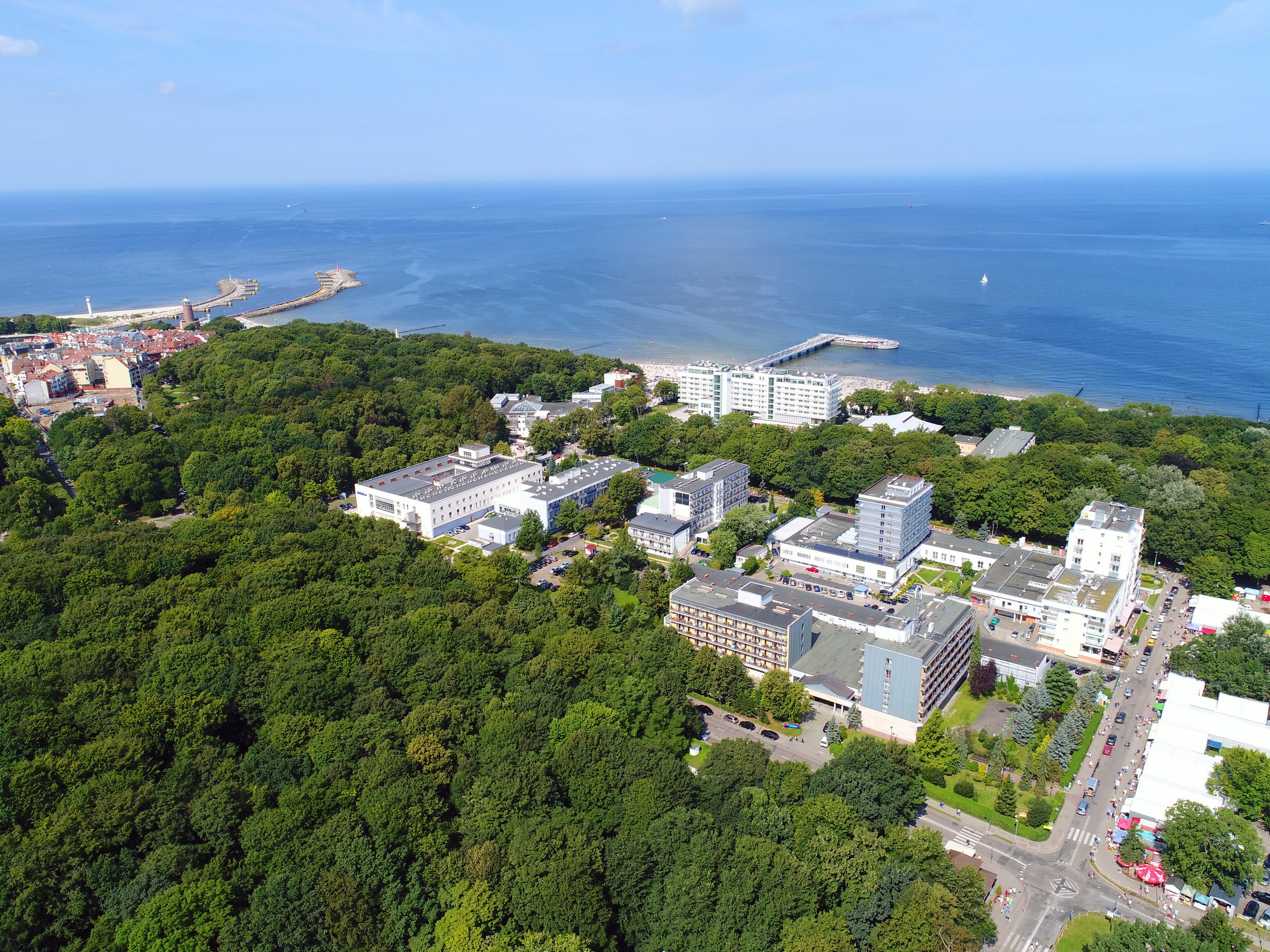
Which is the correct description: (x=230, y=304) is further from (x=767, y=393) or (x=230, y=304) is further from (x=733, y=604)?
(x=733, y=604)

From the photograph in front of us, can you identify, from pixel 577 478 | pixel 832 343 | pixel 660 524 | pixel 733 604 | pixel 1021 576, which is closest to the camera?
pixel 733 604

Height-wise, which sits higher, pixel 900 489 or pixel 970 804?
pixel 900 489

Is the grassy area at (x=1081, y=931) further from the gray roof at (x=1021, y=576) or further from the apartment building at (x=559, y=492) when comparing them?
the apartment building at (x=559, y=492)

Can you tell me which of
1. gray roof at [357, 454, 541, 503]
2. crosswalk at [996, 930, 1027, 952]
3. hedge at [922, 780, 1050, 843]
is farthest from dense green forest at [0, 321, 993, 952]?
gray roof at [357, 454, 541, 503]

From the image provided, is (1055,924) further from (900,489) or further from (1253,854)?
(900,489)

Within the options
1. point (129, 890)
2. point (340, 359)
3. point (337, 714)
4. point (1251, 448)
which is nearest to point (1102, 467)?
point (1251, 448)

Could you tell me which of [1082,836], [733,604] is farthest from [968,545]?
[1082,836]
